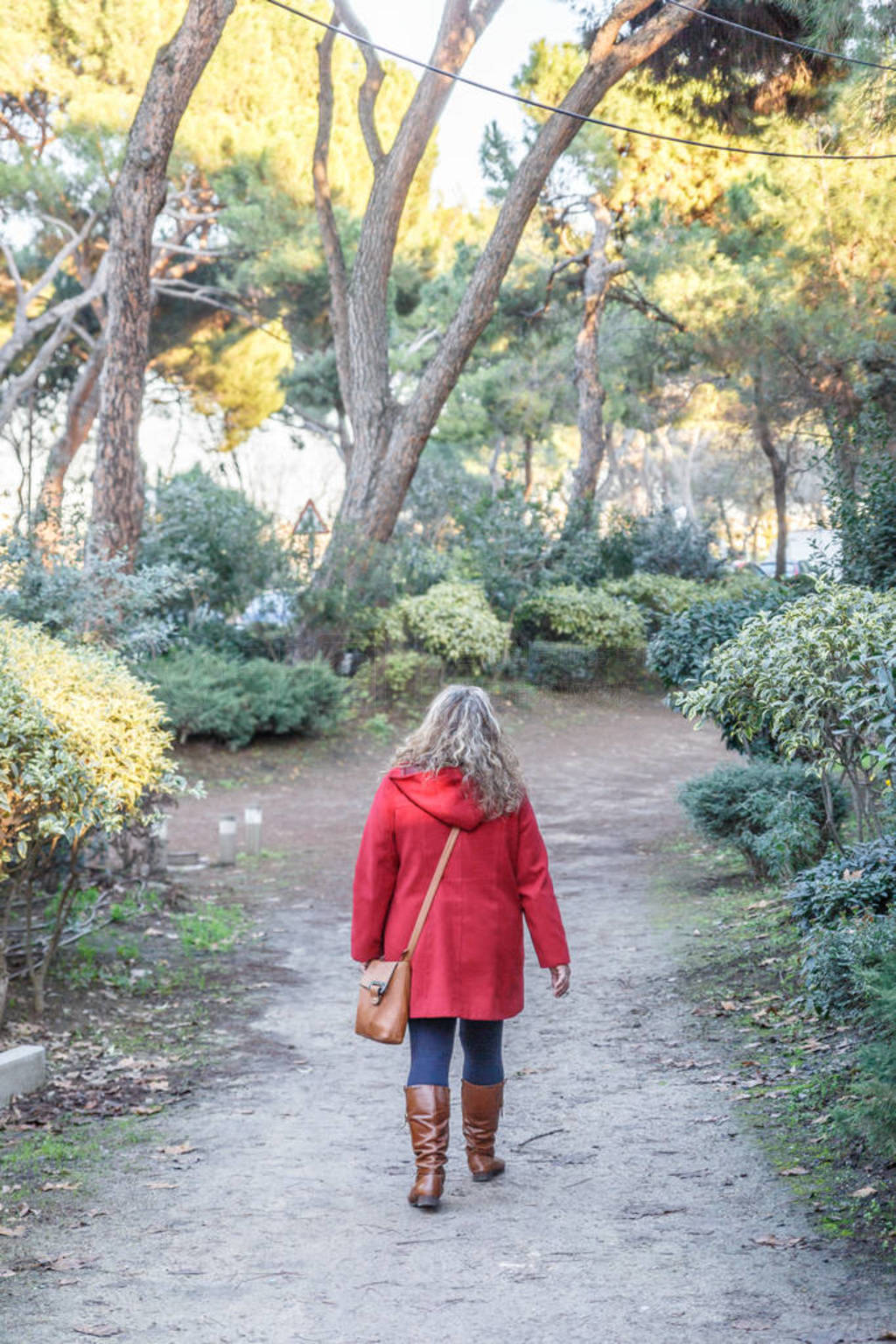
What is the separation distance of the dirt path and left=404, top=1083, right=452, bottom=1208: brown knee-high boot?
88 millimetres

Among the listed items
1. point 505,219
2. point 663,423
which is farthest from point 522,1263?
point 663,423

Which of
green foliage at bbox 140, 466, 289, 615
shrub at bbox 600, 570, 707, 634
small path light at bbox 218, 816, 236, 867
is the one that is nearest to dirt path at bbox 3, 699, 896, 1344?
small path light at bbox 218, 816, 236, 867

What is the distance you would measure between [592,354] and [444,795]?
21.1m

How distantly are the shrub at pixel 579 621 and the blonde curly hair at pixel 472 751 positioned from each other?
1647 cm

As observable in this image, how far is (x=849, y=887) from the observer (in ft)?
17.8

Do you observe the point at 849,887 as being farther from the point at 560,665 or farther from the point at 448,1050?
the point at 560,665

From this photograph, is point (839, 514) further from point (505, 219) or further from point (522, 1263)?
point (505, 219)

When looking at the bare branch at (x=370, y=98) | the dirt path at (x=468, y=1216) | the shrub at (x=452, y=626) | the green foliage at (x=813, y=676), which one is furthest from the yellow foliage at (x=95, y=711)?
the bare branch at (x=370, y=98)

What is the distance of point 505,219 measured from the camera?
1662cm

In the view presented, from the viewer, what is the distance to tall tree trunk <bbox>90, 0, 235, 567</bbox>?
1255cm

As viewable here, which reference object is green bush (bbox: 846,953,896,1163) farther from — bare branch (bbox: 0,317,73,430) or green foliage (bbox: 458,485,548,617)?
bare branch (bbox: 0,317,73,430)

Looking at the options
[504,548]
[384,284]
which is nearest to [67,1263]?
[384,284]

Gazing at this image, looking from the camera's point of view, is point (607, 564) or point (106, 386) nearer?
point (106, 386)

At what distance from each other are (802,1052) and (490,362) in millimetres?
29861
